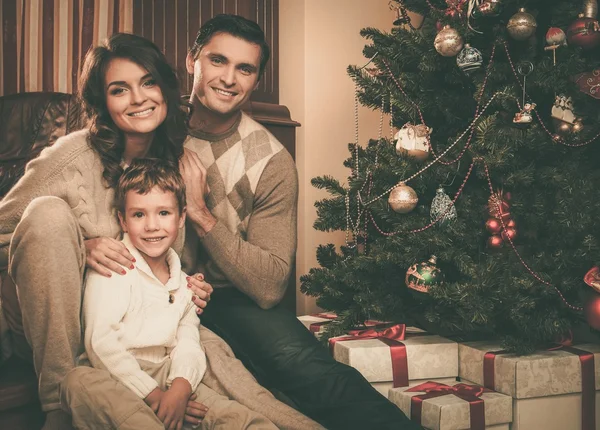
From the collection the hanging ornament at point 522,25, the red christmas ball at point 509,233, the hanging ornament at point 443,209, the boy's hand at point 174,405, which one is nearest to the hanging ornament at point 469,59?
the hanging ornament at point 522,25

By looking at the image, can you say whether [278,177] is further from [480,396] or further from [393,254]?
[480,396]

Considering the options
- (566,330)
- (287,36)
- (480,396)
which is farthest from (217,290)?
(287,36)

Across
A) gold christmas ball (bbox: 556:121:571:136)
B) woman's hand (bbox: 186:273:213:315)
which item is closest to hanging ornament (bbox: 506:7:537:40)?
gold christmas ball (bbox: 556:121:571:136)

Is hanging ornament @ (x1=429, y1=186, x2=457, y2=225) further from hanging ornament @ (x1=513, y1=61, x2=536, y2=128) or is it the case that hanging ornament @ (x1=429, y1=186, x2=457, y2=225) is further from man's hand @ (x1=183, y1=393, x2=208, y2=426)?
man's hand @ (x1=183, y1=393, x2=208, y2=426)

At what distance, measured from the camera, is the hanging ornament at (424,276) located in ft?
5.56

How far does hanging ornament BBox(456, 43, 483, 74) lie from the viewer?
1722 mm

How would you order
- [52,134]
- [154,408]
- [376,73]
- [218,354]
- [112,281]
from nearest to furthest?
[154,408]
[112,281]
[218,354]
[376,73]
[52,134]

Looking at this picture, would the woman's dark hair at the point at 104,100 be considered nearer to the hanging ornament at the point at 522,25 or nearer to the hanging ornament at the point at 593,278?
the hanging ornament at the point at 522,25

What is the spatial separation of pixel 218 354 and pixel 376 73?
99cm

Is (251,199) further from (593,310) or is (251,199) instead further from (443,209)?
(593,310)

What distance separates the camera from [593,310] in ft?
5.12

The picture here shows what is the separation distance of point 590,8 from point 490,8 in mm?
261

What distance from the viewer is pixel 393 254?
1763 mm

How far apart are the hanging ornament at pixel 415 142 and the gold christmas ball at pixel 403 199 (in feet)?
0.33
